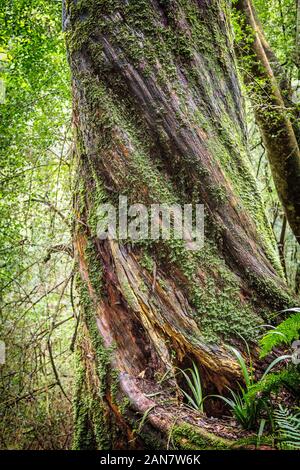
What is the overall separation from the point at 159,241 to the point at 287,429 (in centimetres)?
126

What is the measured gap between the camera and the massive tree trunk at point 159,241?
7.43ft

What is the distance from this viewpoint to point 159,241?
246cm

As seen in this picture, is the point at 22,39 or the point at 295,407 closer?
the point at 295,407

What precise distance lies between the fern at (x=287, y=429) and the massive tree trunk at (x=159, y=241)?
310mm

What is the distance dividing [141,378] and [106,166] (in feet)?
4.55

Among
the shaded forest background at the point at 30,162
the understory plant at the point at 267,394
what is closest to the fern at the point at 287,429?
the understory plant at the point at 267,394

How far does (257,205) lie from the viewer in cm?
289

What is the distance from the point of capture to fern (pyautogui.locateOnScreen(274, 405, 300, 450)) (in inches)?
67.5

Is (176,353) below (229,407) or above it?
above

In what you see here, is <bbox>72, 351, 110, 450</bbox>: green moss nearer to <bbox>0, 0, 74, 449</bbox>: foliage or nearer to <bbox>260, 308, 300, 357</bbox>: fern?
<bbox>260, 308, 300, 357</bbox>: fern

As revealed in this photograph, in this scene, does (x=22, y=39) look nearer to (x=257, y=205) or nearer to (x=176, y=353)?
(x=257, y=205)

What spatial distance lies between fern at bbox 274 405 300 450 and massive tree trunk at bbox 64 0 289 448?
0.31 m

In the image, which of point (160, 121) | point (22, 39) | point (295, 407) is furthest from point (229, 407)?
point (22, 39)

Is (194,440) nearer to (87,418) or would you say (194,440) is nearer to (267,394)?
(267,394)
